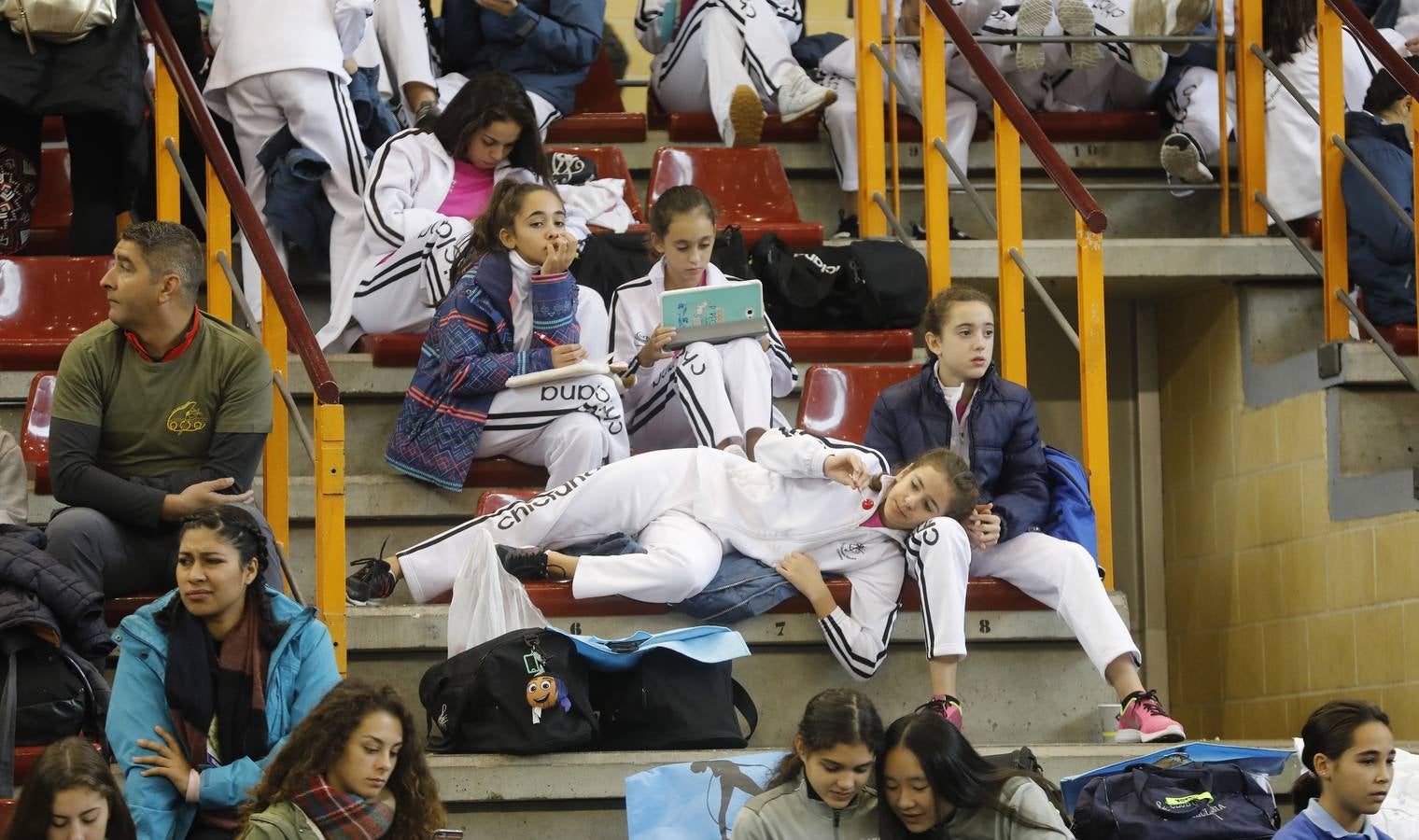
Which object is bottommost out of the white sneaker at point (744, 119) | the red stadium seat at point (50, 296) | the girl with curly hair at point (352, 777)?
the girl with curly hair at point (352, 777)

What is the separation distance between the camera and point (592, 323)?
226 inches

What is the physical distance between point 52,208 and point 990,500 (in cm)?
317

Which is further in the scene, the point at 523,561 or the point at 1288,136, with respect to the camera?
the point at 1288,136

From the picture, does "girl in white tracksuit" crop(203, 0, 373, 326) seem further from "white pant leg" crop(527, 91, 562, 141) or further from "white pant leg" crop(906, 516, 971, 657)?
"white pant leg" crop(906, 516, 971, 657)

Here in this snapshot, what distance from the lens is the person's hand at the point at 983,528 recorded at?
4.91 metres

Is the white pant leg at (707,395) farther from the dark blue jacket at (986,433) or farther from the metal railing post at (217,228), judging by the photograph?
the metal railing post at (217,228)

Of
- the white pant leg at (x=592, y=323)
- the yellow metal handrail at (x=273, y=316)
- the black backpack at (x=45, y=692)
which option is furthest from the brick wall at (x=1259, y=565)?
the black backpack at (x=45, y=692)

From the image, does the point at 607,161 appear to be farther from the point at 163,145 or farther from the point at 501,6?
the point at 163,145

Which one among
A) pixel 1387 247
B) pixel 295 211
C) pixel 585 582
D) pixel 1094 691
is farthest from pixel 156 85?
pixel 1387 247

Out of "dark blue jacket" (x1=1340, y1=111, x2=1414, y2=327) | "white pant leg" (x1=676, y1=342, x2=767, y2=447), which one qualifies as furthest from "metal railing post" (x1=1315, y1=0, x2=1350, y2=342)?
"white pant leg" (x1=676, y1=342, x2=767, y2=447)

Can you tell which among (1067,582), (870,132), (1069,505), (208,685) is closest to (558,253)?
(1069,505)

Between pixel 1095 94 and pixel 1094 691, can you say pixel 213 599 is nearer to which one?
pixel 1094 691

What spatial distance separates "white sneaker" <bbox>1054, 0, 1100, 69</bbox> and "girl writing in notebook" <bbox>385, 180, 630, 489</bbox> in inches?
92.6

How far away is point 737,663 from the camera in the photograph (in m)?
4.93
